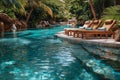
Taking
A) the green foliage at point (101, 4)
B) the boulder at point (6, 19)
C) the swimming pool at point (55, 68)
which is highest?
the green foliage at point (101, 4)

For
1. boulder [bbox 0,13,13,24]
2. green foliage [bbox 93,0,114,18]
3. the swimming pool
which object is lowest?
the swimming pool

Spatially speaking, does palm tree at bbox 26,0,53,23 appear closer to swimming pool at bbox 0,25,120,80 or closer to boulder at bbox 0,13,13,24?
boulder at bbox 0,13,13,24

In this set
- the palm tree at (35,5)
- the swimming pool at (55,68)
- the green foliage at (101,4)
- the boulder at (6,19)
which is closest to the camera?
the swimming pool at (55,68)

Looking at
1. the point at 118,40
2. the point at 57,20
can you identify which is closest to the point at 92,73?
the point at 118,40

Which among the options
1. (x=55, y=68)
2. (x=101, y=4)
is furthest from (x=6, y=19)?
(x=55, y=68)

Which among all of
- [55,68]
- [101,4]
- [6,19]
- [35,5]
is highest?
[35,5]

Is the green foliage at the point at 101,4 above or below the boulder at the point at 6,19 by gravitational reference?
above

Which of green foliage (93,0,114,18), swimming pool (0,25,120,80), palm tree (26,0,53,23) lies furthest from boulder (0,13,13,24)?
swimming pool (0,25,120,80)

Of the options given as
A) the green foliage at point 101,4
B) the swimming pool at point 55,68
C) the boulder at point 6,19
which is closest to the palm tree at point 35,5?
the boulder at point 6,19

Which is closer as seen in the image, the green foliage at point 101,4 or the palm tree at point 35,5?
the green foliage at point 101,4

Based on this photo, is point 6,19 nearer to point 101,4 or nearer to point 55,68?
point 101,4

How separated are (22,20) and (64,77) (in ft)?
85.3

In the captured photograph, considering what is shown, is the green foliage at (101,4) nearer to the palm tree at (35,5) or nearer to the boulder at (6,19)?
the palm tree at (35,5)

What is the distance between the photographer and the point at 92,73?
21.4 ft
